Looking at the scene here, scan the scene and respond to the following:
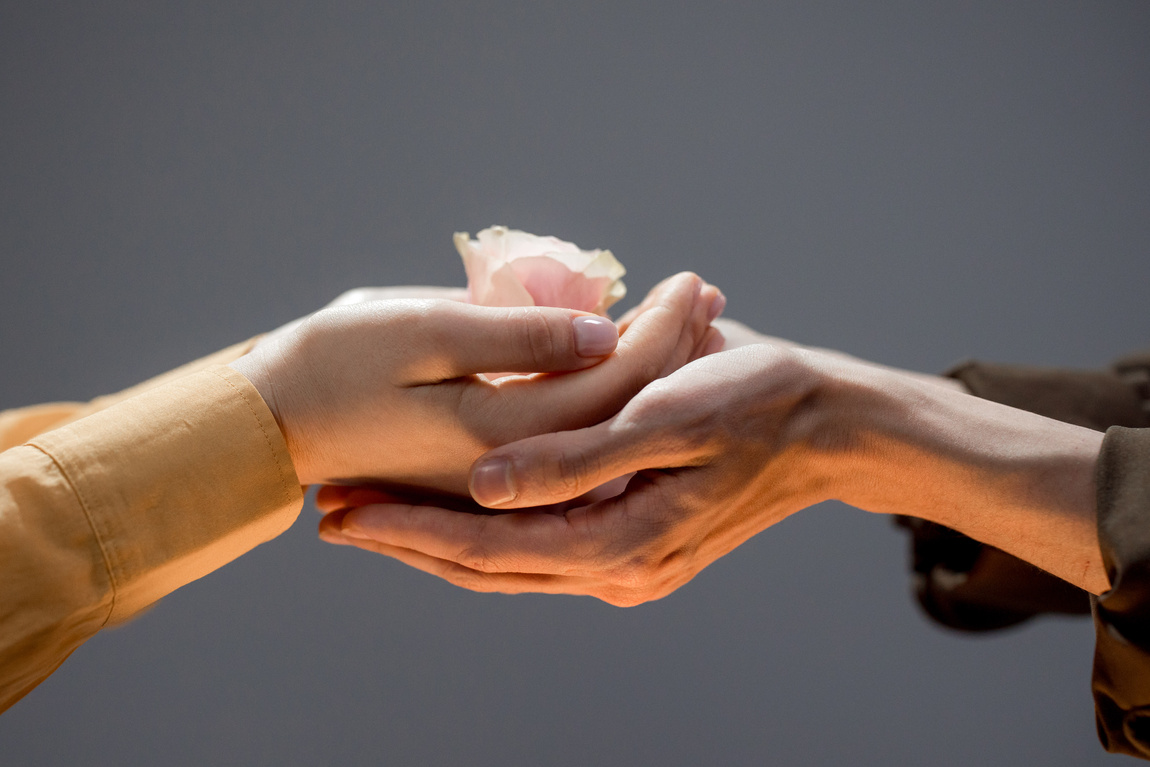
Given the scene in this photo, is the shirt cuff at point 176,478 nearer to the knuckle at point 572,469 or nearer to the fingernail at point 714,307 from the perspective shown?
the knuckle at point 572,469

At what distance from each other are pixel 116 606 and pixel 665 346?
0.51 meters

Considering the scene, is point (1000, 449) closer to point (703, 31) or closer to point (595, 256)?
point (595, 256)

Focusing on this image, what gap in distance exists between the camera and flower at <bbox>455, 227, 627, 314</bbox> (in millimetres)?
644

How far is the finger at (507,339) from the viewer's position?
1.80ft

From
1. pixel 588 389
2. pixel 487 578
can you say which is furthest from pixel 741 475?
pixel 487 578

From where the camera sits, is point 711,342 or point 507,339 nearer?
point 507,339

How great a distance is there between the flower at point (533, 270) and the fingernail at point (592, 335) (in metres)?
0.08

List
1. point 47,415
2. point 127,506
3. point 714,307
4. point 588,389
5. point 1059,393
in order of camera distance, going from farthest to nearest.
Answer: point 1059,393
point 47,415
point 714,307
point 588,389
point 127,506

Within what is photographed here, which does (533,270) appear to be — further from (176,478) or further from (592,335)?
(176,478)

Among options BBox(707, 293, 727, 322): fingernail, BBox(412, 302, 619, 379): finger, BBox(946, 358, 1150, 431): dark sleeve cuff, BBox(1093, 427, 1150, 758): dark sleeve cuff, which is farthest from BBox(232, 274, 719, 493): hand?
BBox(946, 358, 1150, 431): dark sleeve cuff

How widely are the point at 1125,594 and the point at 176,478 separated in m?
0.72

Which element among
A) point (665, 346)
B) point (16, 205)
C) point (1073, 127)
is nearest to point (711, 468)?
point (665, 346)

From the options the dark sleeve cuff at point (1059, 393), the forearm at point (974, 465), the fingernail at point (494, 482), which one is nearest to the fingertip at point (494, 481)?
the fingernail at point (494, 482)

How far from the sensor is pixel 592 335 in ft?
1.93
